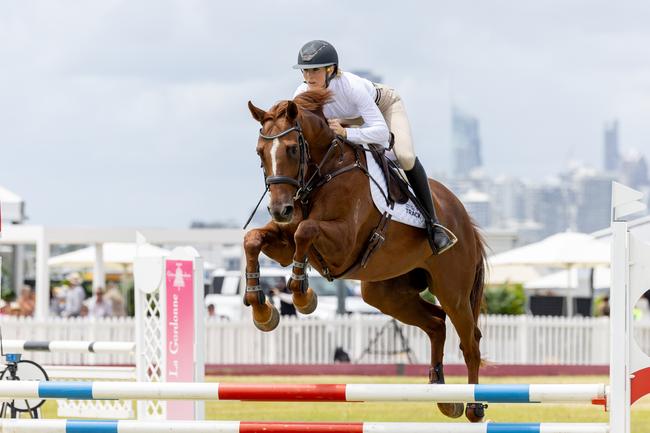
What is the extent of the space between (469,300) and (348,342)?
10901 millimetres

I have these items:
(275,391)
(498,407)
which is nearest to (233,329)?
(498,407)

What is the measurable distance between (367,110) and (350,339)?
40.0 ft

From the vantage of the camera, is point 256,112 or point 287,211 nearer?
point 287,211

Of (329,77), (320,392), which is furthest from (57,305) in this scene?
(320,392)

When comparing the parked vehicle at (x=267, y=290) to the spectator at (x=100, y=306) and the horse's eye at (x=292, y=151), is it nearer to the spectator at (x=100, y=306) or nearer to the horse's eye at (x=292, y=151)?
the spectator at (x=100, y=306)

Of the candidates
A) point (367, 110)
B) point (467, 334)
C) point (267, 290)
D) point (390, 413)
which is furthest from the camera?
point (267, 290)


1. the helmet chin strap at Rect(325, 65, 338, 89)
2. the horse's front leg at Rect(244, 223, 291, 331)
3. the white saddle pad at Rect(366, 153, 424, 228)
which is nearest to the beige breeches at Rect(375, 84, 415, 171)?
the white saddle pad at Rect(366, 153, 424, 228)

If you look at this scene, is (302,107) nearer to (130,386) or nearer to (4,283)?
(130,386)

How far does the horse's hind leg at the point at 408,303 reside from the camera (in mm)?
8258

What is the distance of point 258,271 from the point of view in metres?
6.60

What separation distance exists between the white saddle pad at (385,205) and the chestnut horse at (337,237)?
0.13ft

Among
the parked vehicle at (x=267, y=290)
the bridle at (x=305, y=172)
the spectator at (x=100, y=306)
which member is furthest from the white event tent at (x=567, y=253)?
the bridle at (x=305, y=172)

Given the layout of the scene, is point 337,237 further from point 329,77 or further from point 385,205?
point 329,77

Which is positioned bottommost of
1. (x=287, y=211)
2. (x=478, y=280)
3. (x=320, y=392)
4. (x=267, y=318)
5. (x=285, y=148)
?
(x=320, y=392)
